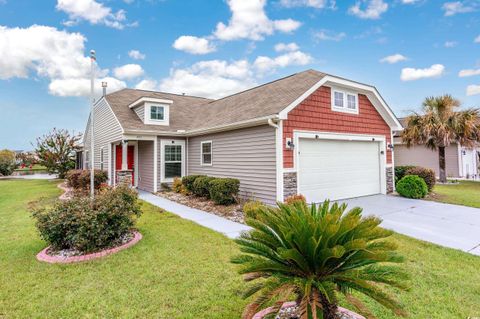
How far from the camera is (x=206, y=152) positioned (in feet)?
39.8

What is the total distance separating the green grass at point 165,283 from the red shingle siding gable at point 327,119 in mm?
4551

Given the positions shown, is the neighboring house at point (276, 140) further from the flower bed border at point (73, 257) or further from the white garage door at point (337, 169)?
the flower bed border at point (73, 257)

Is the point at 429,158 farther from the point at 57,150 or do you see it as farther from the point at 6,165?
the point at 6,165

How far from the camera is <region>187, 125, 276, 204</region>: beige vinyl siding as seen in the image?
8.72 meters

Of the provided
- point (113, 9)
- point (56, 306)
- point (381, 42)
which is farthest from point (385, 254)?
point (381, 42)

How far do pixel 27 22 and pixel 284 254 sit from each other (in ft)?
49.7

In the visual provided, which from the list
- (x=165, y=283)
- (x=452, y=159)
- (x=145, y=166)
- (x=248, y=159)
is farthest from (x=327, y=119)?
(x=452, y=159)

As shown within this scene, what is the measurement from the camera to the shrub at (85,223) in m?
4.95

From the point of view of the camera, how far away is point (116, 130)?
1301 centimetres

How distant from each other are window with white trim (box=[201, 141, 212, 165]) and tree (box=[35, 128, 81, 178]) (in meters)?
14.1

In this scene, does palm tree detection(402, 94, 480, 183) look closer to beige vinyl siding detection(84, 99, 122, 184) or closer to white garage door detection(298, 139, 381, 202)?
white garage door detection(298, 139, 381, 202)

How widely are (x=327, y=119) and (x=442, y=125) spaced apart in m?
8.95

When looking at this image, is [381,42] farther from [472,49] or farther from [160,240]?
[160,240]

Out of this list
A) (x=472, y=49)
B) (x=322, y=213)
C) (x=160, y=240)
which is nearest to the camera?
(x=322, y=213)
